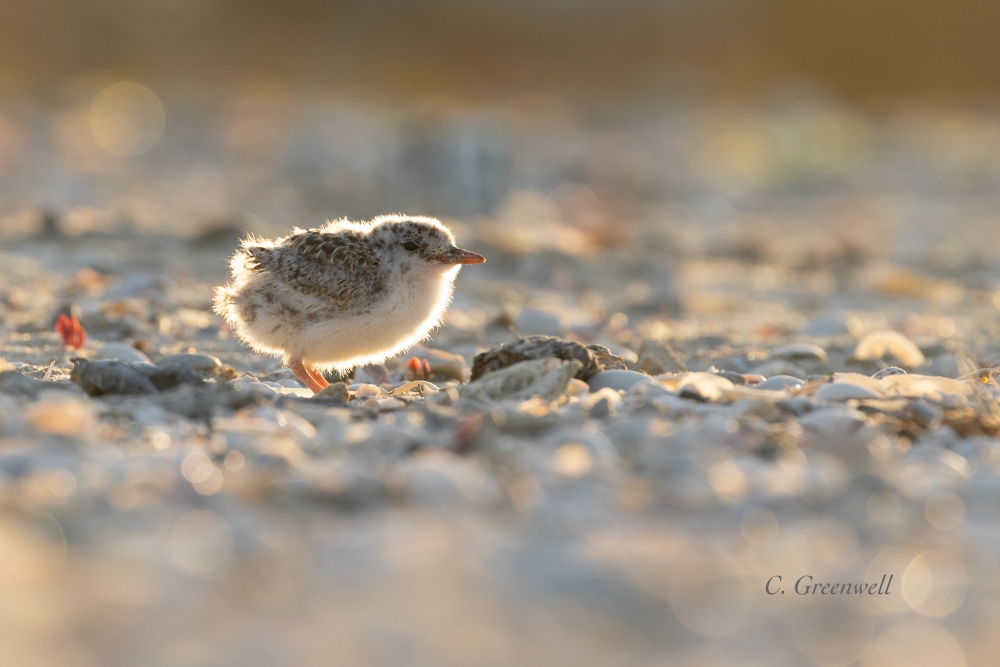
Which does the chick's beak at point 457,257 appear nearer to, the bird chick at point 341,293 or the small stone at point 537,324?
the bird chick at point 341,293

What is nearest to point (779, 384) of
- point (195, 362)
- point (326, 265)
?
point (326, 265)

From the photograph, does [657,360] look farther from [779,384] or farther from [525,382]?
[525,382]

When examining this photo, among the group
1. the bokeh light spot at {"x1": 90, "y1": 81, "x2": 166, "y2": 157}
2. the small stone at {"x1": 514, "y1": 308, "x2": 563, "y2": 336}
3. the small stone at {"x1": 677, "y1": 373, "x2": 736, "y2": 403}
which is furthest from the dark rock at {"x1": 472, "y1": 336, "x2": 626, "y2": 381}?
the bokeh light spot at {"x1": 90, "y1": 81, "x2": 166, "y2": 157}

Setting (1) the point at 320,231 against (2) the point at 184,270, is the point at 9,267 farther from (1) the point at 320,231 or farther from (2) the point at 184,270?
(1) the point at 320,231

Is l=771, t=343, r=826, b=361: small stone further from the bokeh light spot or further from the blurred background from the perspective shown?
the bokeh light spot

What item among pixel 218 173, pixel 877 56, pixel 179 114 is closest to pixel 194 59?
pixel 179 114
